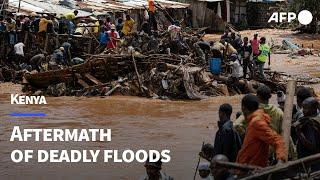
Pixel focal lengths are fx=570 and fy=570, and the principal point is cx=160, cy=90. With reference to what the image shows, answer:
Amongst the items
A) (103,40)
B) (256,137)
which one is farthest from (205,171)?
(103,40)

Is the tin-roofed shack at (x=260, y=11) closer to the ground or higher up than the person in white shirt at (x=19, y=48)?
higher up

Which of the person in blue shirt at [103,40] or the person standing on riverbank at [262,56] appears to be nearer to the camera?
the person standing on riverbank at [262,56]

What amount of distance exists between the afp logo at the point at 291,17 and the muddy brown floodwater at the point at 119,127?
51.2 ft

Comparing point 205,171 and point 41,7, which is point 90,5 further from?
point 205,171

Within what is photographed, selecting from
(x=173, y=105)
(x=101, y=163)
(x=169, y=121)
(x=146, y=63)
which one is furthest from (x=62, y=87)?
(x=101, y=163)

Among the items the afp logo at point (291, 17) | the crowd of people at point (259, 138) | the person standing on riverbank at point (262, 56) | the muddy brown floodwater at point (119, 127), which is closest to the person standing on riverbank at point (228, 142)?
the crowd of people at point (259, 138)

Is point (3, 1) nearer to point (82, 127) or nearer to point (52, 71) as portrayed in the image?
point (52, 71)

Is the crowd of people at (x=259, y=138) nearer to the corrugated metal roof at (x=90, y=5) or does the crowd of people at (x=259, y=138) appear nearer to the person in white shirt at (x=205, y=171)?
the person in white shirt at (x=205, y=171)

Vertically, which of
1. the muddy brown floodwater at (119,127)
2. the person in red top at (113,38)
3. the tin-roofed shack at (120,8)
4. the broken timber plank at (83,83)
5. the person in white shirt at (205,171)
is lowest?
the muddy brown floodwater at (119,127)

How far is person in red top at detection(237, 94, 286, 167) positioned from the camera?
491cm

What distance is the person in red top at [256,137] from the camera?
4.91 m

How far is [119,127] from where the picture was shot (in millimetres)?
13188

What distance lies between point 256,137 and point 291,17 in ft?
106

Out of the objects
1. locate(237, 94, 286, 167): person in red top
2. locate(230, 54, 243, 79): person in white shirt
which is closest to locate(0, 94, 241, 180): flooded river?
locate(230, 54, 243, 79): person in white shirt
